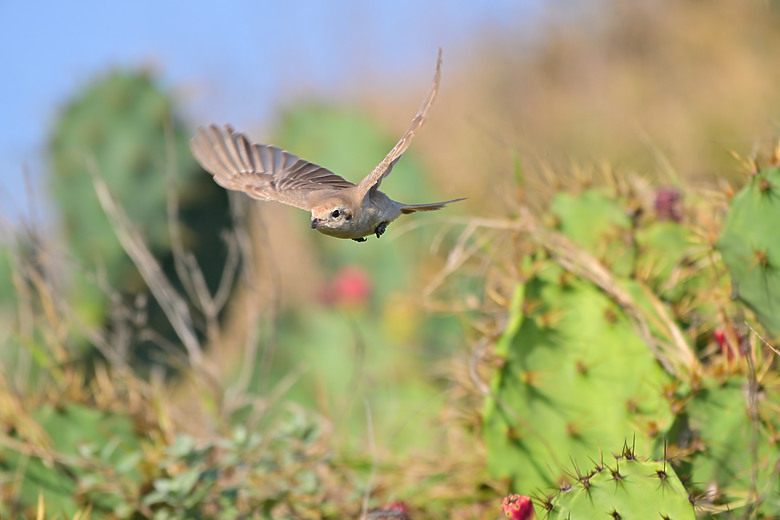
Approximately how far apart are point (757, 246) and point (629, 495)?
21.3 inches

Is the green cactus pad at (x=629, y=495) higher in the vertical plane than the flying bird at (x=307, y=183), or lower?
lower

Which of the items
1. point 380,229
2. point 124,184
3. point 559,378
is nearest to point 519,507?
point 559,378

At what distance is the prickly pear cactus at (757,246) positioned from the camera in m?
1.58

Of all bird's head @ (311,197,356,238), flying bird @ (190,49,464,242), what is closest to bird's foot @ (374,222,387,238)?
flying bird @ (190,49,464,242)

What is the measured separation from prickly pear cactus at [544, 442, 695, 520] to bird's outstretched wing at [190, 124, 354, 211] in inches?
33.2

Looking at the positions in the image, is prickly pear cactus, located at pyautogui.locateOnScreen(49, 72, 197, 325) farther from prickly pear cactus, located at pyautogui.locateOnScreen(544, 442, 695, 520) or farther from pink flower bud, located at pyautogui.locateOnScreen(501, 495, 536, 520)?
prickly pear cactus, located at pyautogui.locateOnScreen(544, 442, 695, 520)

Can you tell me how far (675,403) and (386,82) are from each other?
7.33 m

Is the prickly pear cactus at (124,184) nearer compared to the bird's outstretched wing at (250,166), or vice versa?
the bird's outstretched wing at (250,166)

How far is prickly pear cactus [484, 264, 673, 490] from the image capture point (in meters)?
1.84

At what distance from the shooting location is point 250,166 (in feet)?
6.50

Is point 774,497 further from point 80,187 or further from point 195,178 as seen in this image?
point 80,187

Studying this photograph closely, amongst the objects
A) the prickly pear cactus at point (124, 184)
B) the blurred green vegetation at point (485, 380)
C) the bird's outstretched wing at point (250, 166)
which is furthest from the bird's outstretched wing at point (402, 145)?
the prickly pear cactus at point (124, 184)

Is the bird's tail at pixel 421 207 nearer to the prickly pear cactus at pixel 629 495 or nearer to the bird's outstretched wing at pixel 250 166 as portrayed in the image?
the bird's outstretched wing at pixel 250 166

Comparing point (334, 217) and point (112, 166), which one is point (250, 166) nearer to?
point (334, 217)
